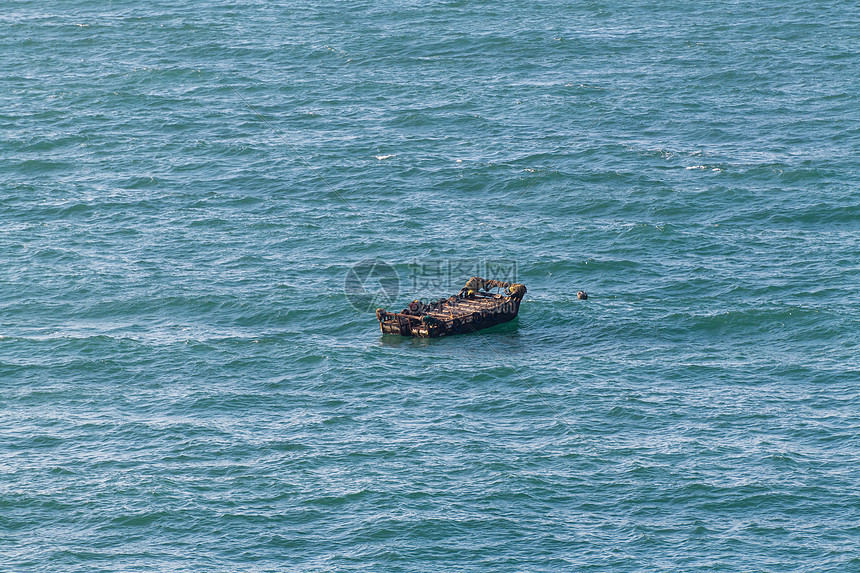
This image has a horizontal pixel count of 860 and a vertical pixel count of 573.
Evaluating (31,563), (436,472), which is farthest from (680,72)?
(31,563)

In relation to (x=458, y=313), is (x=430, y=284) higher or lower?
lower

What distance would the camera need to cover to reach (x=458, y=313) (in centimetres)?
9712

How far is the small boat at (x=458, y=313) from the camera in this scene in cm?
9625

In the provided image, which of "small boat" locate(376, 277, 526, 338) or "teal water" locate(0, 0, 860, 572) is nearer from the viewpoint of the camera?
"teal water" locate(0, 0, 860, 572)

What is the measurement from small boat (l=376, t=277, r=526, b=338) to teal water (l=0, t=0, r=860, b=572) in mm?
1843

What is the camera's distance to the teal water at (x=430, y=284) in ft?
247

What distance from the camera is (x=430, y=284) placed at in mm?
107625

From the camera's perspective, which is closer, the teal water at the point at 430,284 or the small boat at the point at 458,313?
the teal water at the point at 430,284

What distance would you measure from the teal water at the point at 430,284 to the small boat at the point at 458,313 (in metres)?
1.84

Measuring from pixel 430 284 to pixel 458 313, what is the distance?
10990 mm

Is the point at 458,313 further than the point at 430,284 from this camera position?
No

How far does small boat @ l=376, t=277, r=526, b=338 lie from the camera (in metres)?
96.2

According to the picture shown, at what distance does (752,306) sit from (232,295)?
44.9 metres

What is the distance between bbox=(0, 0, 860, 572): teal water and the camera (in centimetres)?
7531
